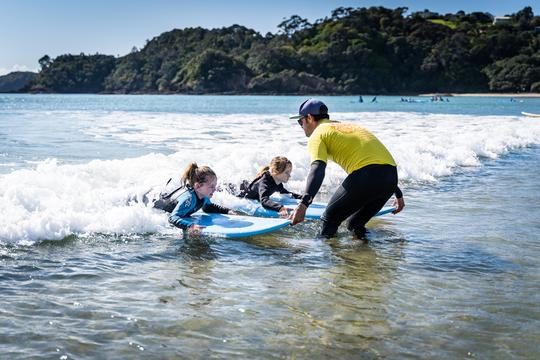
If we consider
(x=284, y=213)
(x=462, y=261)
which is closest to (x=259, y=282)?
(x=462, y=261)

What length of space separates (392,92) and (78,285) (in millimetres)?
154967

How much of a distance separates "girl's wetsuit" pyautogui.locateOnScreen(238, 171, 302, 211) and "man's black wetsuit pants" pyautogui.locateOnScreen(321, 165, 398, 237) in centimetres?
174

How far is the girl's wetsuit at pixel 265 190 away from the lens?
8320 mm

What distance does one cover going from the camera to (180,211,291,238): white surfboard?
7.05 metres

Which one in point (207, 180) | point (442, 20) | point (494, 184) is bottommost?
point (494, 184)

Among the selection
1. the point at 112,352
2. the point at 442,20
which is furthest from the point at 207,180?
the point at 442,20

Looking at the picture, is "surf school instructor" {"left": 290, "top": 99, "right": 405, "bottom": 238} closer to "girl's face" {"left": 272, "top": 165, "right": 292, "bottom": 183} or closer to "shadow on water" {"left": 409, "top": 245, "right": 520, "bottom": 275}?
"shadow on water" {"left": 409, "top": 245, "right": 520, "bottom": 275}

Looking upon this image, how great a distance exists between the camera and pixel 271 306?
4.74 metres

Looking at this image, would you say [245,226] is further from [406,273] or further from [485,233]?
[485,233]

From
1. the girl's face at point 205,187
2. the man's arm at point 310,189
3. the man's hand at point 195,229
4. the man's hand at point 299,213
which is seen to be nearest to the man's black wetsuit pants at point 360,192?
the man's arm at point 310,189

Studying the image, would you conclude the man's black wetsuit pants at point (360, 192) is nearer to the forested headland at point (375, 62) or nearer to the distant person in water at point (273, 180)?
the distant person in water at point (273, 180)

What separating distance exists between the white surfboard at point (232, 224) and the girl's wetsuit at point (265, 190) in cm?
62

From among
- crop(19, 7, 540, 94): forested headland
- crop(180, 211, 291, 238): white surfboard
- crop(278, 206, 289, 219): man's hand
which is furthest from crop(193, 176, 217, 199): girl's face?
crop(19, 7, 540, 94): forested headland

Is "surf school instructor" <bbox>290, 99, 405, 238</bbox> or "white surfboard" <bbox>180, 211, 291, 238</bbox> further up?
"surf school instructor" <bbox>290, 99, 405, 238</bbox>
